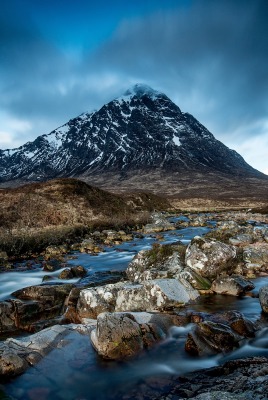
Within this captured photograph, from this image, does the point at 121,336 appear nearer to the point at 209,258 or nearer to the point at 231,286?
the point at 231,286

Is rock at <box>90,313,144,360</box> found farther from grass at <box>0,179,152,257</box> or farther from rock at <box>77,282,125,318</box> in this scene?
grass at <box>0,179,152,257</box>

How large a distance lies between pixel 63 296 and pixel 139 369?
5.89 metres

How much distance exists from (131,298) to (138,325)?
2.41m

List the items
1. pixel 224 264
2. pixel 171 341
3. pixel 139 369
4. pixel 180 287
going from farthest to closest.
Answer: pixel 224 264 < pixel 180 287 < pixel 171 341 < pixel 139 369

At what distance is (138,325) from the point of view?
30.2 feet

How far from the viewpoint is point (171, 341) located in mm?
9430

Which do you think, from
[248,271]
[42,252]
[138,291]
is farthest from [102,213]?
[138,291]

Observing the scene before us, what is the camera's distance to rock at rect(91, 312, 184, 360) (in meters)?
8.61

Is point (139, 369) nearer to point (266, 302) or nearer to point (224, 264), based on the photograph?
point (266, 302)

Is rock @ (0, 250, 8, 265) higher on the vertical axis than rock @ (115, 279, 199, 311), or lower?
higher

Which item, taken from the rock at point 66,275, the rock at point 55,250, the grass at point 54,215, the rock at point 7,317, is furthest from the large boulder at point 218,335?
the grass at point 54,215

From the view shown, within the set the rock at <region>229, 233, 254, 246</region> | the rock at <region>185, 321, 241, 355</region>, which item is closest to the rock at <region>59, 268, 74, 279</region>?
the rock at <region>185, 321, 241, 355</region>

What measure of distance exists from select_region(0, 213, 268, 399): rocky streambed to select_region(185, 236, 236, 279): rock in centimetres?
4

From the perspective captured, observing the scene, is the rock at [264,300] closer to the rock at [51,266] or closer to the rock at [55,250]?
the rock at [51,266]
